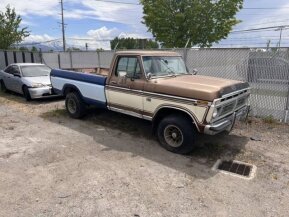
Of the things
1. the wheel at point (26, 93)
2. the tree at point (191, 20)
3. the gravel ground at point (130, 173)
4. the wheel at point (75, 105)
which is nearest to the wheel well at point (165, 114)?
the gravel ground at point (130, 173)

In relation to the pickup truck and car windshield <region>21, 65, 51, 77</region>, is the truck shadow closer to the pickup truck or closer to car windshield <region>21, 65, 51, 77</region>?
the pickup truck

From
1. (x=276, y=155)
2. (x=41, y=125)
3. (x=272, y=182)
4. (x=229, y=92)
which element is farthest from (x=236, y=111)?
(x=41, y=125)

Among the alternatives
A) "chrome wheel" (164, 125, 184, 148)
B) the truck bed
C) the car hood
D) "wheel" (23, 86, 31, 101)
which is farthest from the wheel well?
"wheel" (23, 86, 31, 101)

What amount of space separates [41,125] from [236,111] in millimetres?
5093

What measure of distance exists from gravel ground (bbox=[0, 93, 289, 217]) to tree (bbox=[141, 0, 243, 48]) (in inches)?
465

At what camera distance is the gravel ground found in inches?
148

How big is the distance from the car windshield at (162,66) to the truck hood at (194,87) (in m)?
0.29

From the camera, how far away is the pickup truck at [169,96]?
498 cm

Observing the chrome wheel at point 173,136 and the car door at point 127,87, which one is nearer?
the chrome wheel at point 173,136

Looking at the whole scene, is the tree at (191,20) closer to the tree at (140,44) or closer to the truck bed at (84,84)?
the tree at (140,44)

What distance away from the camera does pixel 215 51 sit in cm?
838

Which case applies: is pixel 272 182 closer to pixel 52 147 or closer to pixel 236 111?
pixel 236 111

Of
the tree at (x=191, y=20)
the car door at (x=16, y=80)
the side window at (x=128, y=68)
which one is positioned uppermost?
the tree at (x=191, y=20)

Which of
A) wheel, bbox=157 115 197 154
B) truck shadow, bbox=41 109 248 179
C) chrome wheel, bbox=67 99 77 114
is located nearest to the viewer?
truck shadow, bbox=41 109 248 179
